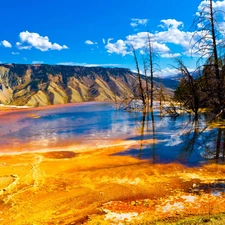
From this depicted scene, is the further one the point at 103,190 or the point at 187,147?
the point at 187,147

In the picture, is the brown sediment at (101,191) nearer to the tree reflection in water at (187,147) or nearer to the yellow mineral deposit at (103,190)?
the yellow mineral deposit at (103,190)

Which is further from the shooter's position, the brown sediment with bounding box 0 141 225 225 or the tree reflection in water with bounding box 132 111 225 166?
the tree reflection in water with bounding box 132 111 225 166

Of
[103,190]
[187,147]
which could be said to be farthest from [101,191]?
[187,147]

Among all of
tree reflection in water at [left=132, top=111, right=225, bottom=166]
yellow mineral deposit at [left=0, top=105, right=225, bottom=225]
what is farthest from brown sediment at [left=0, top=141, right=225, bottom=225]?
tree reflection in water at [left=132, top=111, right=225, bottom=166]

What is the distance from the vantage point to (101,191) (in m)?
8.30

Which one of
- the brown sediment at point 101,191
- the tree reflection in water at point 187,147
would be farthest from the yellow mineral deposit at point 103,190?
the tree reflection in water at point 187,147

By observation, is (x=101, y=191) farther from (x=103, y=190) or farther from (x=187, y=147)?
(x=187, y=147)

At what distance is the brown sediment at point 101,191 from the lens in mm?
6727

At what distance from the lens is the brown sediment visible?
22.1 feet

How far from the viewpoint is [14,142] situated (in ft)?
56.9

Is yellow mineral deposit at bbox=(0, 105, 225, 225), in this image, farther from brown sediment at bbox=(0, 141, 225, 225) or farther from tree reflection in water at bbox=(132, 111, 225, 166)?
tree reflection in water at bbox=(132, 111, 225, 166)

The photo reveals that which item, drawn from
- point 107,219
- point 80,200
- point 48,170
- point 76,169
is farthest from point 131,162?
point 107,219

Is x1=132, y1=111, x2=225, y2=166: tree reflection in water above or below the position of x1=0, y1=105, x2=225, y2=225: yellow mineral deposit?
above

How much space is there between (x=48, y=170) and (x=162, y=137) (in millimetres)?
8071
